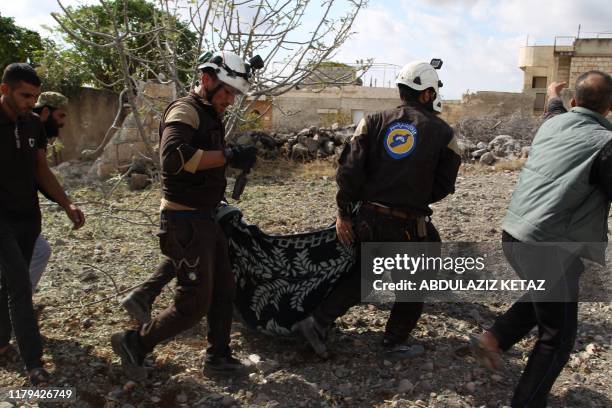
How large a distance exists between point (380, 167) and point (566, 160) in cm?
96

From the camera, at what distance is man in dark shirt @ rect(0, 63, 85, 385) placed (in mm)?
2871

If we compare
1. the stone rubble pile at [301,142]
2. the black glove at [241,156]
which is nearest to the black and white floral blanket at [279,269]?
the black glove at [241,156]

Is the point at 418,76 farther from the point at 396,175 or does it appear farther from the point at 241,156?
the point at 241,156

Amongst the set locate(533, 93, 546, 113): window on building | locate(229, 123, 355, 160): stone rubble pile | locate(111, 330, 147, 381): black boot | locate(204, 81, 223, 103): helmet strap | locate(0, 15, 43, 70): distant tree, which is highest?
locate(0, 15, 43, 70): distant tree

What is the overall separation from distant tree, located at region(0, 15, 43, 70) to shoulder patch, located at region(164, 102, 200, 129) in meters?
15.2

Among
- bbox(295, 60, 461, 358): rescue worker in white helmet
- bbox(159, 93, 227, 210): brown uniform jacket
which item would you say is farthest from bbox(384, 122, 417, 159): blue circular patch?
bbox(159, 93, 227, 210): brown uniform jacket

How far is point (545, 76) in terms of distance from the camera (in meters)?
30.8

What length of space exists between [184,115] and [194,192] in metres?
0.40

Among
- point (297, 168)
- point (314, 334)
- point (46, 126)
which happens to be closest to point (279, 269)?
point (314, 334)

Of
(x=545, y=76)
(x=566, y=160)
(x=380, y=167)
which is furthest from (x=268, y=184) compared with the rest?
(x=545, y=76)

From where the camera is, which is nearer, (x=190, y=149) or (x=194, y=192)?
(x=190, y=149)

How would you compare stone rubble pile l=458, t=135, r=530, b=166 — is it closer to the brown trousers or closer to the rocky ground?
the rocky ground

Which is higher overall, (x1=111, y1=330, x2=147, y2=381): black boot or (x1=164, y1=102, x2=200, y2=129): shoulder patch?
Answer: (x1=164, y1=102, x2=200, y2=129): shoulder patch

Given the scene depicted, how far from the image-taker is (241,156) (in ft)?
9.29
